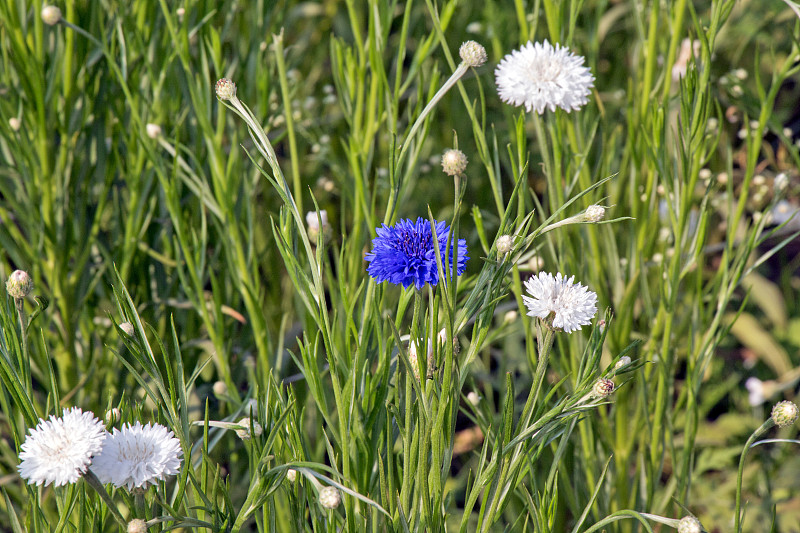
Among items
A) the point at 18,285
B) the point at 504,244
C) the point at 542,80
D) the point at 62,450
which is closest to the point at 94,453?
the point at 62,450

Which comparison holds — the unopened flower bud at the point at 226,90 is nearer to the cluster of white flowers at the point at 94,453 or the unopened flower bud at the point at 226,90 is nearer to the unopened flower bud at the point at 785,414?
the cluster of white flowers at the point at 94,453

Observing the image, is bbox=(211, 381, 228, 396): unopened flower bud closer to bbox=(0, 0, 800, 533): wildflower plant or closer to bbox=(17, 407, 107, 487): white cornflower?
bbox=(0, 0, 800, 533): wildflower plant

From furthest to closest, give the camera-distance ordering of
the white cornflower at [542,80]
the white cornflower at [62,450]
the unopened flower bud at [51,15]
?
1. the unopened flower bud at [51,15]
2. the white cornflower at [542,80]
3. the white cornflower at [62,450]

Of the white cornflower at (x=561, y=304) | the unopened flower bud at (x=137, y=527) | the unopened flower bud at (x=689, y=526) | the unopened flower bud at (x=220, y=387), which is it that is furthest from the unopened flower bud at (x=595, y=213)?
the unopened flower bud at (x=220, y=387)

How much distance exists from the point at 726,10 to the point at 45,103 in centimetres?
64

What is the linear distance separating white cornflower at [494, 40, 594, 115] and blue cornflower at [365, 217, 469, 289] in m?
0.13

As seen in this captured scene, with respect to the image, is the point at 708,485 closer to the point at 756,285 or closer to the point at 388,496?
the point at 756,285

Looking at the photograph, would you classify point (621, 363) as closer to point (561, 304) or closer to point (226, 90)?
point (561, 304)

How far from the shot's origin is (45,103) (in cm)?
67

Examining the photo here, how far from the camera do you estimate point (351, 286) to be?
66cm

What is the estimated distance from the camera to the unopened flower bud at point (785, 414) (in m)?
0.41

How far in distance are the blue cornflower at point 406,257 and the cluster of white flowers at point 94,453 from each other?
0.16 meters

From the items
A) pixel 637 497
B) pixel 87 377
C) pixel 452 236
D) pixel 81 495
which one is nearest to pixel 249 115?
pixel 452 236

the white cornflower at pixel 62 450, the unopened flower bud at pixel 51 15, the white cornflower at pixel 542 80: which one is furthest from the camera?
the unopened flower bud at pixel 51 15
